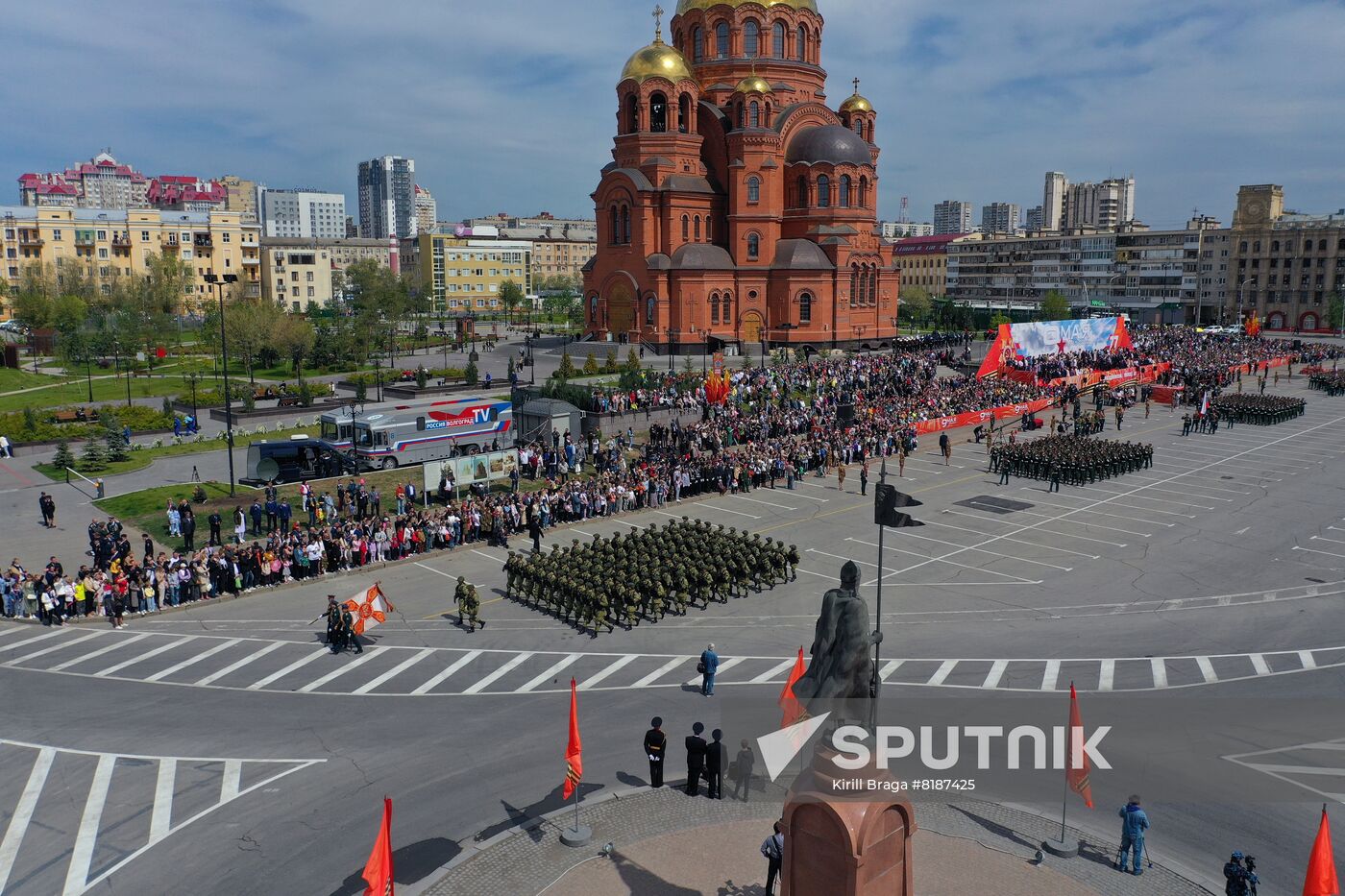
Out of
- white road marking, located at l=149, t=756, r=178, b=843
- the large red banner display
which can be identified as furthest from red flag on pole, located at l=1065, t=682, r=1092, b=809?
the large red banner display

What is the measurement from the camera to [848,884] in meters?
9.68

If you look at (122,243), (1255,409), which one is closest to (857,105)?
(1255,409)

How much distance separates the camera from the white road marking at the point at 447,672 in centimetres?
1831

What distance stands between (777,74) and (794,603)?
182 feet

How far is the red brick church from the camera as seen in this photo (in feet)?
214

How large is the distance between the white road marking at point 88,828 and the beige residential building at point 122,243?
9198 centimetres

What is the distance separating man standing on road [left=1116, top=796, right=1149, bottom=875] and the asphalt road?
28.3 inches

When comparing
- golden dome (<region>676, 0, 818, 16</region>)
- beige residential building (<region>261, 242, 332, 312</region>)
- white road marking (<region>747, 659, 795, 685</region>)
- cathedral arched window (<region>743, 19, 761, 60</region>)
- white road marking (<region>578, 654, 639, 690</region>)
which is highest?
golden dome (<region>676, 0, 818, 16</region>)

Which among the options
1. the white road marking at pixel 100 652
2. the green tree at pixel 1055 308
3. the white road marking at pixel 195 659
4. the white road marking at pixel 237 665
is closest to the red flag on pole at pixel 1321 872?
the white road marking at pixel 237 665

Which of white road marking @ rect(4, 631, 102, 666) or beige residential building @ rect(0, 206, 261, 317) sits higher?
beige residential building @ rect(0, 206, 261, 317)

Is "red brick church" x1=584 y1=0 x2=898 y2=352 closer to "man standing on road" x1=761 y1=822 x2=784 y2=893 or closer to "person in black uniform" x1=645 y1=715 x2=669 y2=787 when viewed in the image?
"person in black uniform" x1=645 y1=715 x2=669 y2=787

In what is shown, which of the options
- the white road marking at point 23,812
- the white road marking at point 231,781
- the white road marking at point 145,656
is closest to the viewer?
the white road marking at point 23,812

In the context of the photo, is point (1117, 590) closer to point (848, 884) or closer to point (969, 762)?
point (969, 762)

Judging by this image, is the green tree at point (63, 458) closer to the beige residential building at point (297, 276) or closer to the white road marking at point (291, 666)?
the white road marking at point (291, 666)
